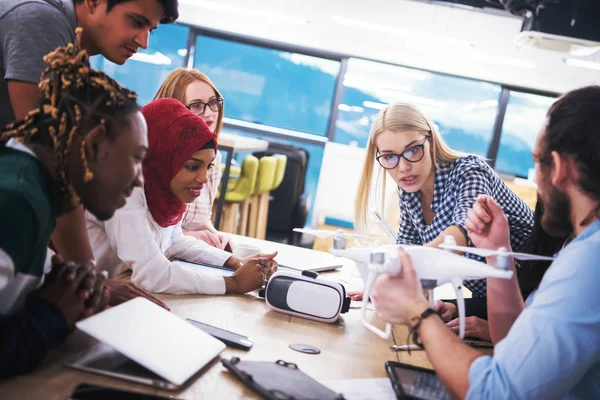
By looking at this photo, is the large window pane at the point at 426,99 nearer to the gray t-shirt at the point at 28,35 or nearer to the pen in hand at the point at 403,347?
the gray t-shirt at the point at 28,35

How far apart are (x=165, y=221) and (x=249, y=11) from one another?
617 cm

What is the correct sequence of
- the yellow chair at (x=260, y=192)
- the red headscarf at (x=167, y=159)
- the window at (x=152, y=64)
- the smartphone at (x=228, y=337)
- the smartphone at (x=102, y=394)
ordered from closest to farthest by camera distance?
1. the smartphone at (x=102, y=394)
2. the smartphone at (x=228, y=337)
3. the red headscarf at (x=167, y=159)
4. the yellow chair at (x=260, y=192)
5. the window at (x=152, y=64)

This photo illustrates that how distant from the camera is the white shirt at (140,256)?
1.49m

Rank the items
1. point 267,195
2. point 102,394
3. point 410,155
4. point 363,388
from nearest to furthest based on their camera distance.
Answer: point 102,394
point 363,388
point 410,155
point 267,195

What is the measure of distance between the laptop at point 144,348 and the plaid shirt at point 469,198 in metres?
1.10

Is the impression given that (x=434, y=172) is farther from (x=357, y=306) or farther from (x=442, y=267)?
(x=442, y=267)

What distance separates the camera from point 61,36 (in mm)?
1456

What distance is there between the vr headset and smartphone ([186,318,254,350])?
10.7 inches

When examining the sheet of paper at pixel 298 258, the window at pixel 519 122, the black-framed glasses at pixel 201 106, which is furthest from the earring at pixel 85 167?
the window at pixel 519 122

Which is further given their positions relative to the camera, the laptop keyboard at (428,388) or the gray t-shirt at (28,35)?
the gray t-shirt at (28,35)

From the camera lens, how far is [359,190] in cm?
236

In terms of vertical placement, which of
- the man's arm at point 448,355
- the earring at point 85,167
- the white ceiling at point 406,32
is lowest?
the man's arm at point 448,355

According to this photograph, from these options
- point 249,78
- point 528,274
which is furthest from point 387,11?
point 528,274

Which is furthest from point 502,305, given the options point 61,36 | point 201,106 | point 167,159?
point 201,106
